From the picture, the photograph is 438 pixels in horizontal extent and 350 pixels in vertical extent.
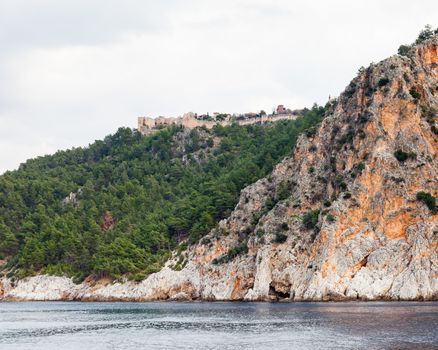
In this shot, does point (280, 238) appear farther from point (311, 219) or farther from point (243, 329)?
point (243, 329)

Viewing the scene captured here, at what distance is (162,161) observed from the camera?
179 m

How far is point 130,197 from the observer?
497ft

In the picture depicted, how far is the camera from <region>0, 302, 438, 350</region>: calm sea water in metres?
46.2

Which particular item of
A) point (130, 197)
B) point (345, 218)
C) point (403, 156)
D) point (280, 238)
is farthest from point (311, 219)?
point (130, 197)

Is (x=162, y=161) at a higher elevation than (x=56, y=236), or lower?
higher

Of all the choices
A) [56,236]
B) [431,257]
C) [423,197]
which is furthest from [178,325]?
[56,236]

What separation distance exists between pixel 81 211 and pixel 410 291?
282 ft

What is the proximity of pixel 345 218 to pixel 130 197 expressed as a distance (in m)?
71.2

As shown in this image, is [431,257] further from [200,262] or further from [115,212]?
[115,212]

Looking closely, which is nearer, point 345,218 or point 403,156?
point 345,218

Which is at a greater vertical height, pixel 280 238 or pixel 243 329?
pixel 280 238

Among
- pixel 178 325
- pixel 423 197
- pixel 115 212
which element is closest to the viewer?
pixel 178 325

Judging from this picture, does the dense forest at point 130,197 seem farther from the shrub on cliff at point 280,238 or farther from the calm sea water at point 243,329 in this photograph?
the calm sea water at point 243,329

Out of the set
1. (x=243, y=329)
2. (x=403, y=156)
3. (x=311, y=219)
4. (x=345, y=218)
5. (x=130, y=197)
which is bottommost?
(x=243, y=329)
